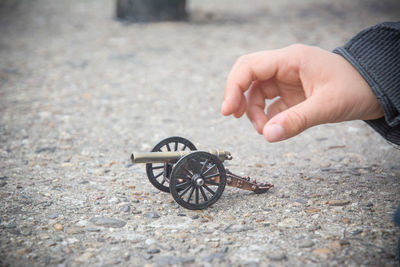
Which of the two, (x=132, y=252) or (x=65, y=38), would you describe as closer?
(x=132, y=252)

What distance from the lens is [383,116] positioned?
12.2 feet

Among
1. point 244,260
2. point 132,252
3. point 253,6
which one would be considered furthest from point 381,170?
point 253,6

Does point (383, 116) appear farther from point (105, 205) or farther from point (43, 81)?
point (43, 81)

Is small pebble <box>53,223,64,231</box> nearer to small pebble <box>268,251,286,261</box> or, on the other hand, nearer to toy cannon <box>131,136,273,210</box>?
toy cannon <box>131,136,273,210</box>

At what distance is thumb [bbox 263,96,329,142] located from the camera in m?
3.13

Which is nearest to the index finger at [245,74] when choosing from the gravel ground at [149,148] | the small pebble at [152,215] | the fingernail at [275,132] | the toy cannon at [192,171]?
the toy cannon at [192,171]

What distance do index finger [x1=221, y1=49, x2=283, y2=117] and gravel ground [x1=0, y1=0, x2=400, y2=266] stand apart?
2.96 feet

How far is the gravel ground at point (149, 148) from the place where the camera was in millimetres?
3158

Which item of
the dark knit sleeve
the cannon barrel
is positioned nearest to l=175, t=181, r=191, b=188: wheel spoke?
the cannon barrel

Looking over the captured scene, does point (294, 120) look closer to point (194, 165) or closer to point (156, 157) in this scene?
point (194, 165)

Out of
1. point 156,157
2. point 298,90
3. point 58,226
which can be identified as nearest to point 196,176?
point 156,157

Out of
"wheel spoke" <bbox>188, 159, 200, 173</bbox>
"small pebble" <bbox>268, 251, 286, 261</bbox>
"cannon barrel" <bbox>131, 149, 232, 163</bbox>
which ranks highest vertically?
"cannon barrel" <bbox>131, 149, 232, 163</bbox>

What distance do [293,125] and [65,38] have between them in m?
7.43

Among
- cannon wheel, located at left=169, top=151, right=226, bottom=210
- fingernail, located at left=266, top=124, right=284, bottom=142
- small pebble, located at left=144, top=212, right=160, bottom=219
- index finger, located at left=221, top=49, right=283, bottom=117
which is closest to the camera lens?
fingernail, located at left=266, top=124, right=284, bottom=142
